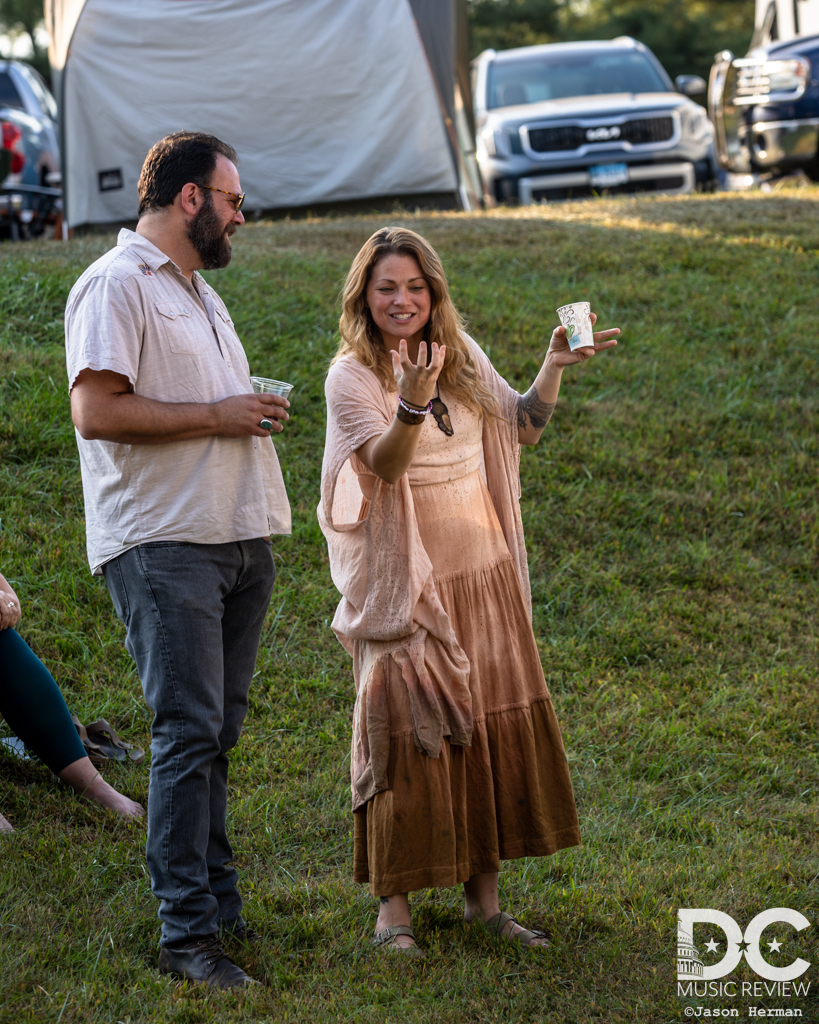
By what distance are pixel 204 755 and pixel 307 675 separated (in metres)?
1.99

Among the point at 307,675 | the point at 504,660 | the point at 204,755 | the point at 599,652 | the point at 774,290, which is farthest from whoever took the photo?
the point at 774,290

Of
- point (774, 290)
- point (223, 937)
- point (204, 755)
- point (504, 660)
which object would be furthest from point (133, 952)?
point (774, 290)

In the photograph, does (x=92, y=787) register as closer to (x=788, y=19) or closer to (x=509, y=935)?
(x=509, y=935)

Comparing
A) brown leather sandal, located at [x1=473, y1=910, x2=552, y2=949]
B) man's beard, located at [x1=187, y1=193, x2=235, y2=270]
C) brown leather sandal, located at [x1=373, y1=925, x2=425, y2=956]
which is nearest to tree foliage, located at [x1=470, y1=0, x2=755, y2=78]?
man's beard, located at [x1=187, y1=193, x2=235, y2=270]

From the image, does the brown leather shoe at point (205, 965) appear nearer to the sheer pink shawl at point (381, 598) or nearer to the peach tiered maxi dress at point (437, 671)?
the peach tiered maxi dress at point (437, 671)

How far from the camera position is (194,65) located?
31.8 feet

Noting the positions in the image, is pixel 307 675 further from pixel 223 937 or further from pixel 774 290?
pixel 774 290

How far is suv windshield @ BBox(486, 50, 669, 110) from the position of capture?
36.9 ft

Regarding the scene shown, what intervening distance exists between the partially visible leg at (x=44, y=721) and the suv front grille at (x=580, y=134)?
822 centimetres

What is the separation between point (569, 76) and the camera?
11.4 meters

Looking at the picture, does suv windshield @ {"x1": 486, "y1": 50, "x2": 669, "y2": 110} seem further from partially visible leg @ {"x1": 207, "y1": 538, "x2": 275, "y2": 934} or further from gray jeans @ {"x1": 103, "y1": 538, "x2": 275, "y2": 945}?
gray jeans @ {"x1": 103, "y1": 538, "x2": 275, "y2": 945}

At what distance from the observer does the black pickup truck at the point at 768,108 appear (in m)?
10.1

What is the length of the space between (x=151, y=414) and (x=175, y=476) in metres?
0.19

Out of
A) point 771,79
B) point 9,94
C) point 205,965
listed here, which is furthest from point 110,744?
point 9,94
